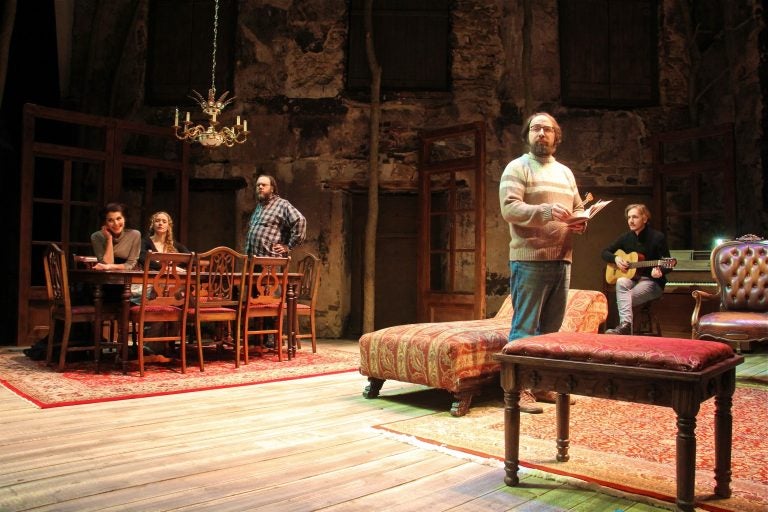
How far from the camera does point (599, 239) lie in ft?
25.9

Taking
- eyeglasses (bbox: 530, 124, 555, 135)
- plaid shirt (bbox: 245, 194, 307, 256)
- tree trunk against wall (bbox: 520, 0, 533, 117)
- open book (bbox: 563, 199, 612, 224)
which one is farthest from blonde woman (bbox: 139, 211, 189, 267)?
tree trunk against wall (bbox: 520, 0, 533, 117)

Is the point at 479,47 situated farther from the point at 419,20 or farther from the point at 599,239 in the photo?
the point at 599,239

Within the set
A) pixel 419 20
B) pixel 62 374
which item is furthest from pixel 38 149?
pixel 419 20

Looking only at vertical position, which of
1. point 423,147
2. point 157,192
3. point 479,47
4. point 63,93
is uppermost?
point 479,47

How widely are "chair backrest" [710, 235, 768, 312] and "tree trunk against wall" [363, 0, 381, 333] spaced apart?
12.7 feet

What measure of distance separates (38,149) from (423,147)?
423 cm

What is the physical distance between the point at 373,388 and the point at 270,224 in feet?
8.74

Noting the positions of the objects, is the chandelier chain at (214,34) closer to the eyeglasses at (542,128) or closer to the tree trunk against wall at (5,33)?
the tree trunk against wall at (5,33)

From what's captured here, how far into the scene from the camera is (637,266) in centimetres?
573

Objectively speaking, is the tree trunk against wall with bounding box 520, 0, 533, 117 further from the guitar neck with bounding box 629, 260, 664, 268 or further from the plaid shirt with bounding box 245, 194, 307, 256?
the plaid shirt with bounding box 245, 194, 307, 256

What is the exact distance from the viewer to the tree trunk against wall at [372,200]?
767 cm

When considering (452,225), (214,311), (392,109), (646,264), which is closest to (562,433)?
(214,311)

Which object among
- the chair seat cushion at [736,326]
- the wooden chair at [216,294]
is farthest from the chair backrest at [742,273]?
the wooden chair at [216,294]

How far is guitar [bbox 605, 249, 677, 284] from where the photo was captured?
5.52m
